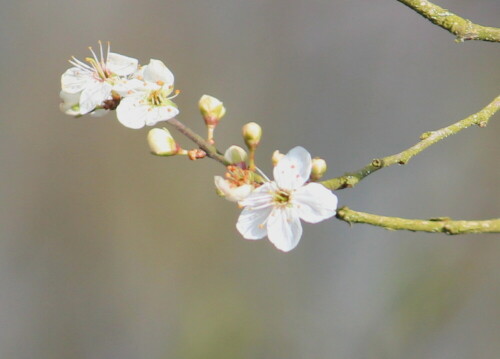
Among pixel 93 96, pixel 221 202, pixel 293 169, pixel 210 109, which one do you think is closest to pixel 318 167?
pixel 293 169

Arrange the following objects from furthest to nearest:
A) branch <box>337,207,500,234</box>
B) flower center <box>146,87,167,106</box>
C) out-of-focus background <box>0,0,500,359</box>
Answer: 1. out-of-focus background <box>0,0,500,359</box>
2. flower center <box>146,87,167,106</box>
3. branch <box>337,207,500,234</box>

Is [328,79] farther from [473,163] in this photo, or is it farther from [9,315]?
[9,315]

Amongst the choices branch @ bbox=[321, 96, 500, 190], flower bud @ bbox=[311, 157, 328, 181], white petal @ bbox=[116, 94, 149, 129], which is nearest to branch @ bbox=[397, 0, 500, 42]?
branch @ bbox=[321, 96, 500, 190]

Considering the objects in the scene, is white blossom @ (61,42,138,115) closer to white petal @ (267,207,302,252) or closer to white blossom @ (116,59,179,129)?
white blossom @ (116,59,179,129)

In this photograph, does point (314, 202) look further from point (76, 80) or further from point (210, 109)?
point (76, 80)

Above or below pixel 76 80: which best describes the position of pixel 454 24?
above

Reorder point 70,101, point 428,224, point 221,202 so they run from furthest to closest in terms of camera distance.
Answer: point 221,202, point 70,101, point 428,224

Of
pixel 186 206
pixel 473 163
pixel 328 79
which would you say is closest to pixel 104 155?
pixel 186 206
